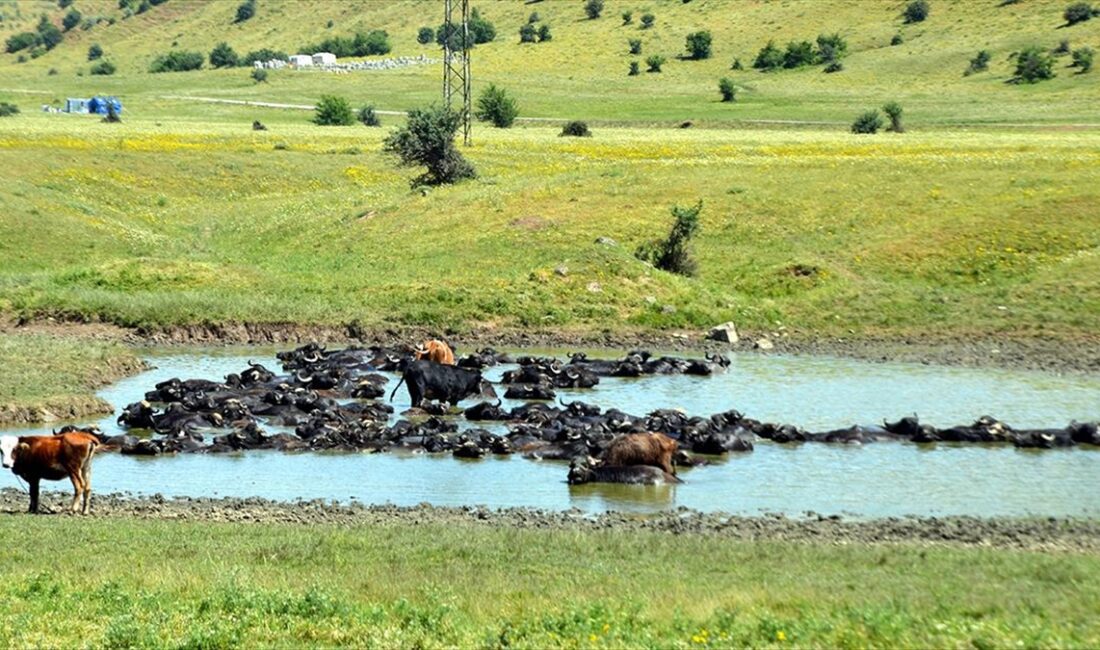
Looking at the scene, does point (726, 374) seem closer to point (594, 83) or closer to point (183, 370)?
point (183, 370)

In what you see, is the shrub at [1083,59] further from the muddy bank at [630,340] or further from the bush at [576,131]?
the muddy bank at [630,340]

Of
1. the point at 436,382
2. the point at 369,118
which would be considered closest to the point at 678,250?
the point at 436,382

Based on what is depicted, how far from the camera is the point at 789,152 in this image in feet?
237

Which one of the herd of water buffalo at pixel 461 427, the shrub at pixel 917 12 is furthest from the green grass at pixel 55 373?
the shrub at pixel 917 12

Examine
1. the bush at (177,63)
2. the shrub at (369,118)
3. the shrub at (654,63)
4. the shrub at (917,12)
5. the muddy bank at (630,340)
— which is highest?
the shrub at (917,12)

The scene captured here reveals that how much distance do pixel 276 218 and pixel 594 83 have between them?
8879 centimetres

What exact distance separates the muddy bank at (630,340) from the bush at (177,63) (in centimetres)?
15013

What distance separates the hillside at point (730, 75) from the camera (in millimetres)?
113688

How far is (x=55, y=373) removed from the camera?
30766mm

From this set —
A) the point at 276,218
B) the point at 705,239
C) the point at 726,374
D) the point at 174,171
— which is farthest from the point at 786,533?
the point at 174,171

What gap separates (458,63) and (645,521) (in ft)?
468

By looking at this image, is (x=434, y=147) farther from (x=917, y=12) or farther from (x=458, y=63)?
(x=917, y=12)

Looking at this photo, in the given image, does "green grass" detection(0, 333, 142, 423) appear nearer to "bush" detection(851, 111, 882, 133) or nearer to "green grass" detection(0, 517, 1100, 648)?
"green grass" detection(0, 517, 1100, 648)

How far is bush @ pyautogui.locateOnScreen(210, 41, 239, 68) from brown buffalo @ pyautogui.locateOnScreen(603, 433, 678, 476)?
167463 mm
